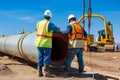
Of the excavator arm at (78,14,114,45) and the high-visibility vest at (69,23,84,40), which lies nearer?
the high-visibility vest at (69,23,84,40)

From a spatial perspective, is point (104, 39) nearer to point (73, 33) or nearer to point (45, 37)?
point (73, 33)

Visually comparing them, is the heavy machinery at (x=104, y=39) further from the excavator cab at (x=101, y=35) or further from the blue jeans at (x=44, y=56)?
the blue jeans at (x=44, y=56)

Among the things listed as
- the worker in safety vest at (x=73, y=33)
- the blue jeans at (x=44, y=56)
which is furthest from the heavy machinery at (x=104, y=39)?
the blue jeans at (x=44, y=56)

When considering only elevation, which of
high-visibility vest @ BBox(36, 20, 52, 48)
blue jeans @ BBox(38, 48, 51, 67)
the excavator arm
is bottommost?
blue jeans @ BBox(38, 48, 51, 67)

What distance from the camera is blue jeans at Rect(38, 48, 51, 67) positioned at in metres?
9.27

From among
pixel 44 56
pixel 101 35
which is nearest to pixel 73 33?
pixel 44 56

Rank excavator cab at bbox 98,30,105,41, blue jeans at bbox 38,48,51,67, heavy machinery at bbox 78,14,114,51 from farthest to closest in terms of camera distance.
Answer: excavator cab at bbox 98,30,105,41 < heavy machinery at bbox 78,14,114,51 < blue jeans at bbox 38,48,51,67

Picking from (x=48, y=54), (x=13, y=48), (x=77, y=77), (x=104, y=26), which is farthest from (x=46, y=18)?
(x=104, y=26)

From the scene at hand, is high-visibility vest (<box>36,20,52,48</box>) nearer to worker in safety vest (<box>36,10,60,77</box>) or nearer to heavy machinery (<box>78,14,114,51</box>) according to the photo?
worker in safety vest (<box>36,10,60,77</box>)

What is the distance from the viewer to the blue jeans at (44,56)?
30.4ft

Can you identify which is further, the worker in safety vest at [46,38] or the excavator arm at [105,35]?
the excavator arm at [105,35]

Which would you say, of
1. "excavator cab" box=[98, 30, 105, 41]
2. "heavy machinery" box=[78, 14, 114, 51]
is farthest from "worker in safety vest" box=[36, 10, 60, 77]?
"excavator cab" box=[98, 30, 105, 41]

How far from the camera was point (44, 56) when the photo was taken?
368 inches

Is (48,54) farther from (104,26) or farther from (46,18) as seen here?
(104,26)
